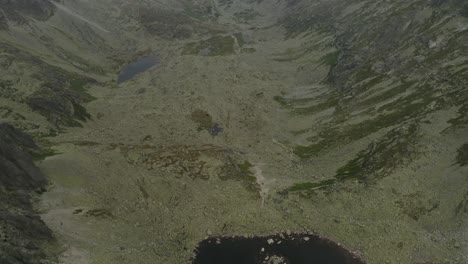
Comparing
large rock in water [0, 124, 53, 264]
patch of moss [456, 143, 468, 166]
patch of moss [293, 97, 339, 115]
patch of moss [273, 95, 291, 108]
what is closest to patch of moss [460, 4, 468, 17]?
patch of moss [293, 97, 339, 115]

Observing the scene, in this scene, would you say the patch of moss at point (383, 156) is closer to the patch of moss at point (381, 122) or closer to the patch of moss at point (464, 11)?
the patch of moss at point (381, 122)

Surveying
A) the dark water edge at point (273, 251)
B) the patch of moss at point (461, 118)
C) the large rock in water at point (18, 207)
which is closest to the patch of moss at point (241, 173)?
the dark water edge at point (273, 251)

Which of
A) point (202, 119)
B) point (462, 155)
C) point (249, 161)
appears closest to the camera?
point (462, 155)

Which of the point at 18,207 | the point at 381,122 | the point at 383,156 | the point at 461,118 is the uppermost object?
the point at 461,118

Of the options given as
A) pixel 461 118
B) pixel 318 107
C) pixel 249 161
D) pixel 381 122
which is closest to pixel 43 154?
pixel 249 161

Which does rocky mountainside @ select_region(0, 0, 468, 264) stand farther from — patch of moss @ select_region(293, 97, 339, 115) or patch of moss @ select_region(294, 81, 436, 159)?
patch of moss @ select_region(293, 97, 339, 115)

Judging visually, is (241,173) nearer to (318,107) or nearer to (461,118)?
(318,107)
